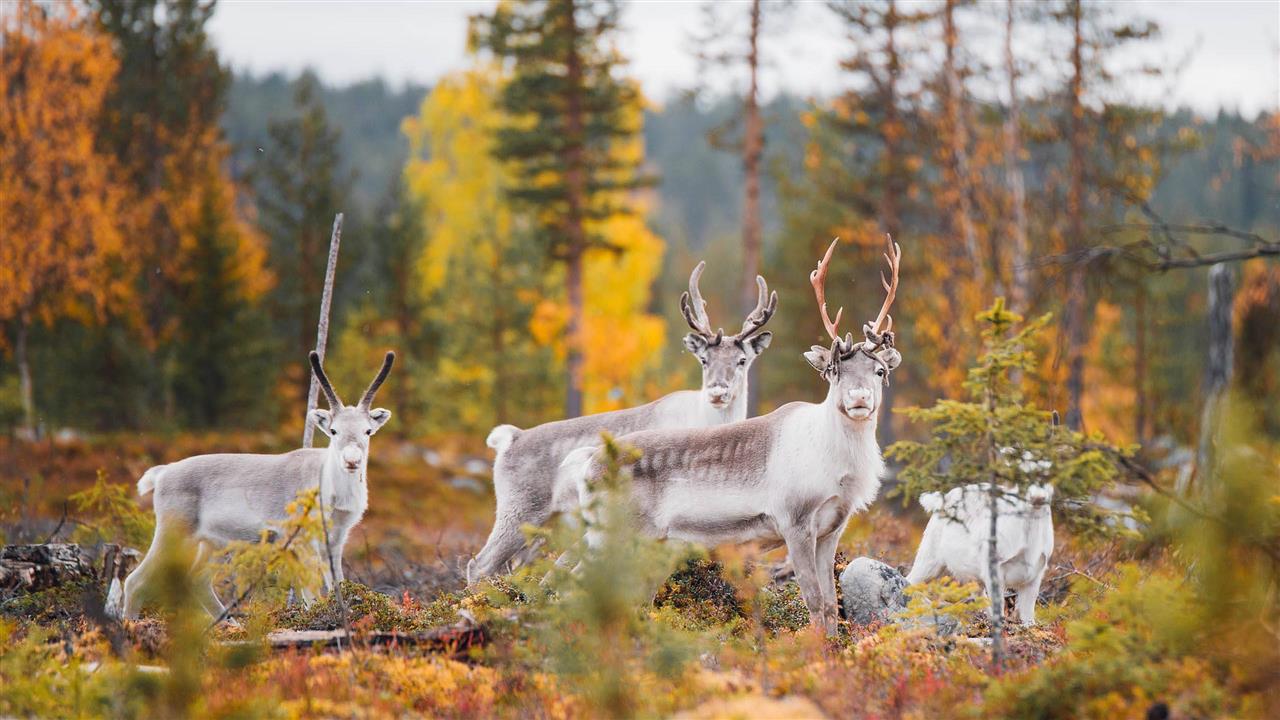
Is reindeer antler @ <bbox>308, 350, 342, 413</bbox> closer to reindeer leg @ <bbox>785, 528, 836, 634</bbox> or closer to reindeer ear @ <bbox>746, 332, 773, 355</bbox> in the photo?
reindeer leg @ <bbox>785, 528, 836, 634</bbox>

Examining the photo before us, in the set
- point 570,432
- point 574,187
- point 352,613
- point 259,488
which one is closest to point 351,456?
point 259,488

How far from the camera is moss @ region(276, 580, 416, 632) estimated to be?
29.4 feet

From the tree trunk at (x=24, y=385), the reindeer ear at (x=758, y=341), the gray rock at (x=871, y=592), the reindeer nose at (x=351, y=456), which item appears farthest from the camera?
the tree trunk at (x=24, y=385)

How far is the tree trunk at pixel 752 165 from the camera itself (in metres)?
24.9

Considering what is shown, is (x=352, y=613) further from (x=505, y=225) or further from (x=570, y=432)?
(x=505, y=225)

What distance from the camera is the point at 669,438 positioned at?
923cm

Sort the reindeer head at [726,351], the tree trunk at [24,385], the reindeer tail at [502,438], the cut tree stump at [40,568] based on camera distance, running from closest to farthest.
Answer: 1. the cut tree stump at [40,568]
2. the reindeer head at [726,351]
3. the reindeer tail at [502,438]
4. the tree trunk at [24,385]

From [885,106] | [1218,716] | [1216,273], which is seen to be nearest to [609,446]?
[1218,716]

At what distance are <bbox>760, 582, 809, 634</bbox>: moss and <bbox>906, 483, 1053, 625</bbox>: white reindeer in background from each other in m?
1.03

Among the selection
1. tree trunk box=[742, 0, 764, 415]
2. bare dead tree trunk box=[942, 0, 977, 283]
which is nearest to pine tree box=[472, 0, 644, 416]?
tree trunk box=[742, 0, 764, 415]

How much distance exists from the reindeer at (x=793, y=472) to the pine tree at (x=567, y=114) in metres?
18.4

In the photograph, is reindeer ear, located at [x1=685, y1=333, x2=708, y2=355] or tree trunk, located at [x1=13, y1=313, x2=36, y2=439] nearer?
reindeer ear, located at [x1=685, y1=333, x2=708, y2=355]

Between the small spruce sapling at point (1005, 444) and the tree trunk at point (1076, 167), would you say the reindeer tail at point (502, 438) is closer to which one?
the small spruce sapling at point (1005, 444)

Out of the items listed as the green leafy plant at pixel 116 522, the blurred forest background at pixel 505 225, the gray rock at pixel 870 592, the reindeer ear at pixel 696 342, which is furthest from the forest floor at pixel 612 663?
the blurred forest background at pixel 505 225
